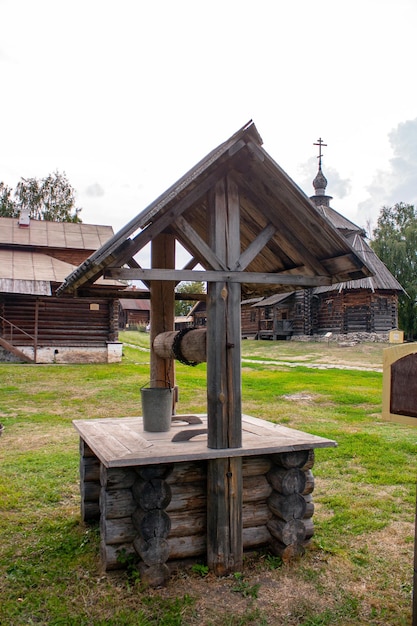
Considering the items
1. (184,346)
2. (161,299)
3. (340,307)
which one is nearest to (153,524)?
(184,346)

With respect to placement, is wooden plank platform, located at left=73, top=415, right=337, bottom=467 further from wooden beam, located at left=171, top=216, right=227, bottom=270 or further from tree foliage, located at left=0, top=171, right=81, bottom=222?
tree foliage, located at left=0, top=171, right=81, bottom=222

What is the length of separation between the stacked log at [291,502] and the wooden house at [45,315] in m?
15.1

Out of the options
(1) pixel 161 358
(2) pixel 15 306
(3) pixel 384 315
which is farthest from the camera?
(3) pixel 384 315

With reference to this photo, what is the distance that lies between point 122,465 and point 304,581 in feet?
5.46

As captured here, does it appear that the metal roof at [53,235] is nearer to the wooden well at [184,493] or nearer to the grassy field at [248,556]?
the grassy field at [248,556]

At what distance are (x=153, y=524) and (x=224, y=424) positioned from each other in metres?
0.90

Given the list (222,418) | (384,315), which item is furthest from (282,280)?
(384,315)

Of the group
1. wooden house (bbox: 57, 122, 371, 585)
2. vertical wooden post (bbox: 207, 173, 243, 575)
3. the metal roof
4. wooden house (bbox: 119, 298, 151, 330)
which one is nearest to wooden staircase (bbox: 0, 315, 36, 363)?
the metal roof

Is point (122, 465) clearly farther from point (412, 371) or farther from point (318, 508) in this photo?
point (318, 508)

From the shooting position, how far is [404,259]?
37844mm

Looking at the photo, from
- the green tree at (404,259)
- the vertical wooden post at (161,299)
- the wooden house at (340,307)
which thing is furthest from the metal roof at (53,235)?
the green tree at (404,259)

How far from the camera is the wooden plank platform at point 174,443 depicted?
374 centimetres

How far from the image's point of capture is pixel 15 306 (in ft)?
66.2

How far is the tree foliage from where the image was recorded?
37.1 meters
